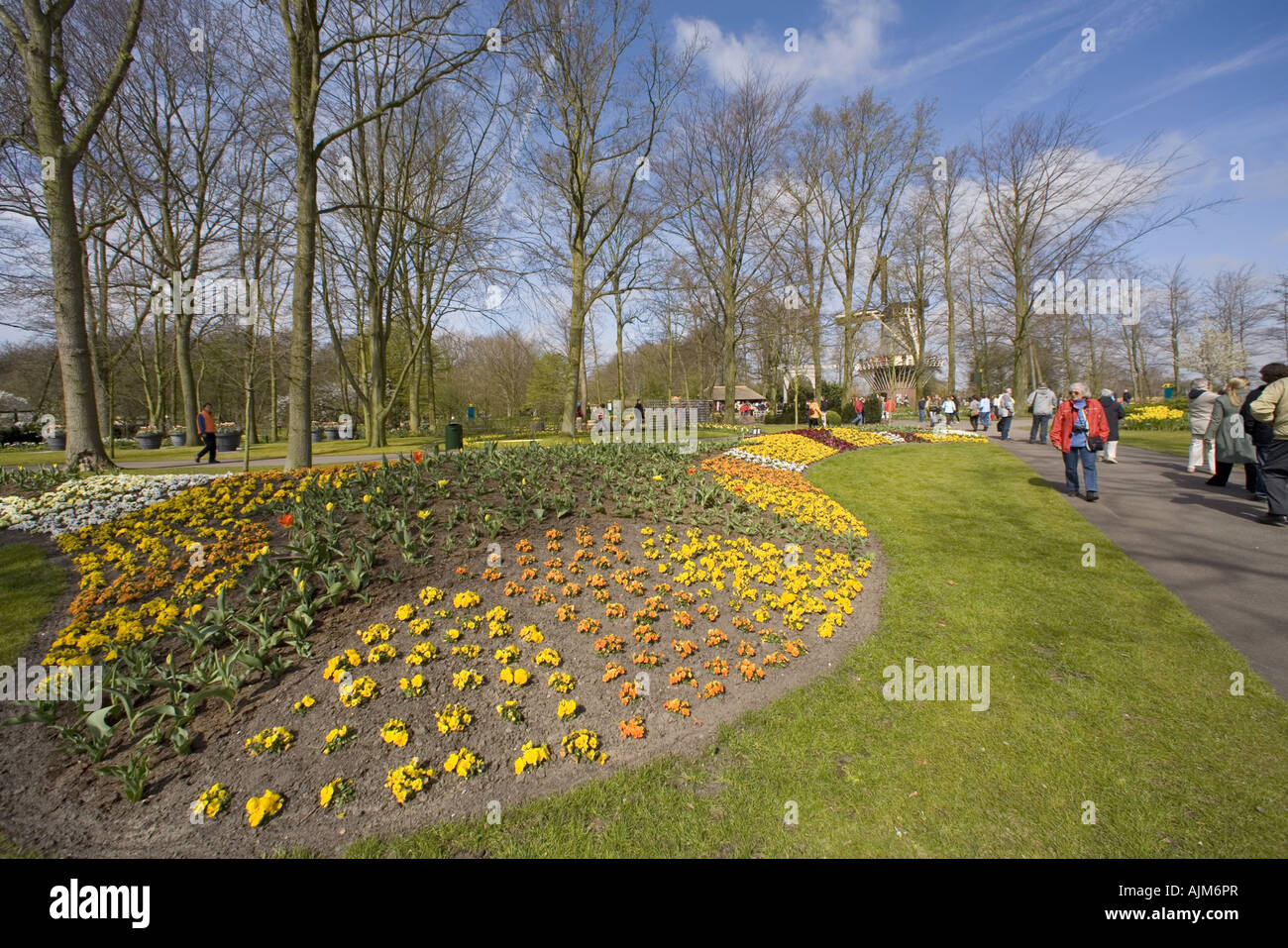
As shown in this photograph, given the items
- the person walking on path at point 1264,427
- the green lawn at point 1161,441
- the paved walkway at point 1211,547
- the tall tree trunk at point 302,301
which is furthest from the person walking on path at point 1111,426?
the tall tree trunk at point 302,301

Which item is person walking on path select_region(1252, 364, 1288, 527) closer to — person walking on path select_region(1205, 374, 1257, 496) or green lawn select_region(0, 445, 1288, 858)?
person walking on path select_region(1205, 374, 1257, 496)

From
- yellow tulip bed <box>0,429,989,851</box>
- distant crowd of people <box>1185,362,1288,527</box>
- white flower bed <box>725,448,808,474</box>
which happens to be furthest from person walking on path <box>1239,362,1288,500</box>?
white flower bed <box>725,448,808,474</box>

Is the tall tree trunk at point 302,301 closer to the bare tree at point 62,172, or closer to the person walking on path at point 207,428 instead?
the bare tree at point 62,172

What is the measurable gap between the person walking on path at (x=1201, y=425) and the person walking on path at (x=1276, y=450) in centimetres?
359

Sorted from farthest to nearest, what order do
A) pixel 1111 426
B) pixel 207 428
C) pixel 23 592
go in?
pixel 207 428
pixel 1111 426
pixel 23 592

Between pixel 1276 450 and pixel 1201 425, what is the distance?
13.2ft

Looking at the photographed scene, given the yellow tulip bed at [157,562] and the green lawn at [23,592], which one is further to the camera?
the green lawn at [23,592]

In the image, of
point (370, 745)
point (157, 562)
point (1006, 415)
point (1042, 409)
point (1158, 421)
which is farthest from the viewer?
point (1158, 421)

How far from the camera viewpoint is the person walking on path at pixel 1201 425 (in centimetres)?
967

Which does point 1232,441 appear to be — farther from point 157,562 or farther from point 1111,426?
point 157,562

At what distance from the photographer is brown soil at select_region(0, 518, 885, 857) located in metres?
2.70

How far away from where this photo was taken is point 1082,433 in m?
8.29

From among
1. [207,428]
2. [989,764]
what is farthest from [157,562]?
[207,428]
